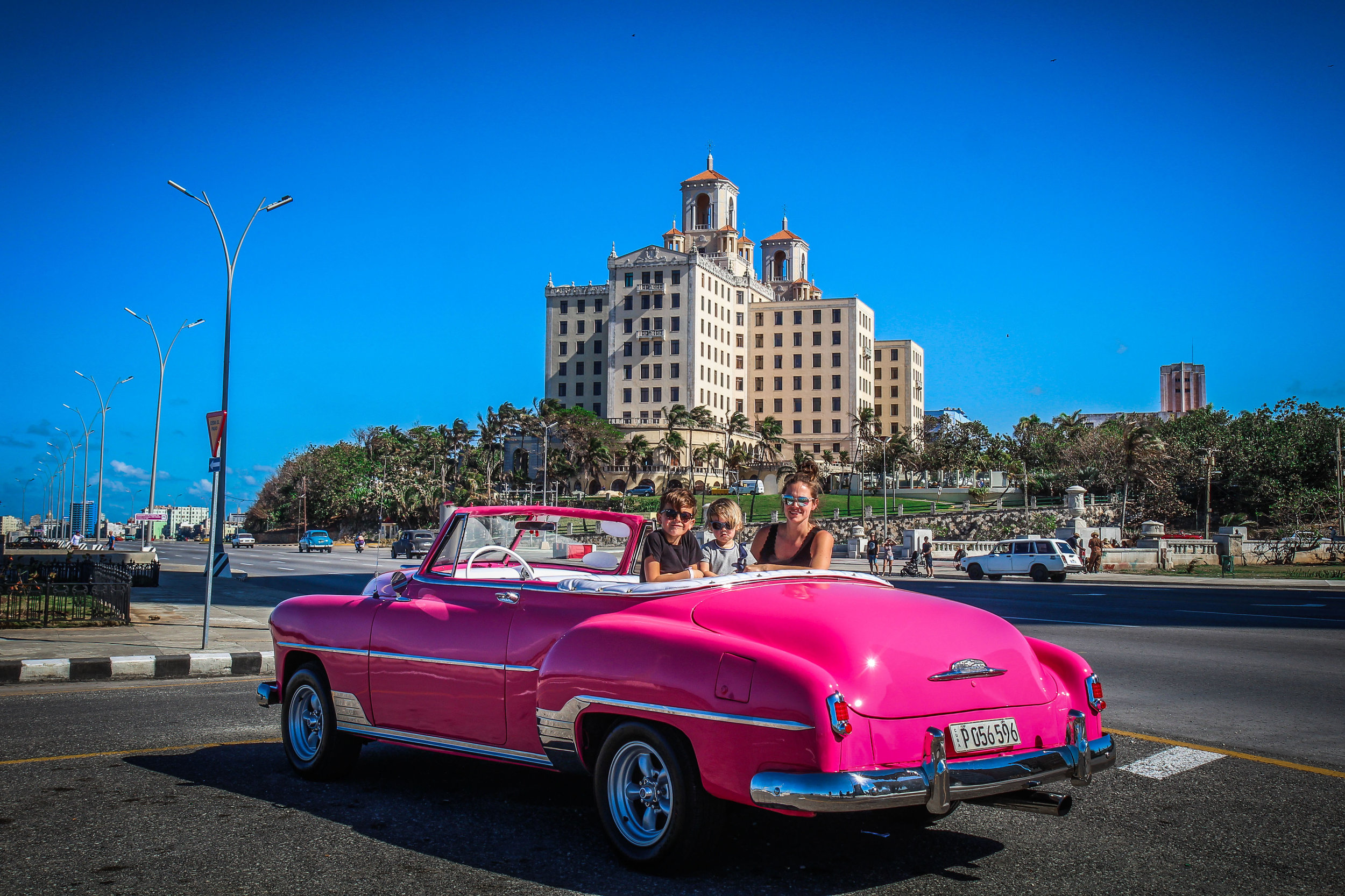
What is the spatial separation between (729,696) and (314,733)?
3382 mm

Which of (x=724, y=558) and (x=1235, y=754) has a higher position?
(x=724, y=558)

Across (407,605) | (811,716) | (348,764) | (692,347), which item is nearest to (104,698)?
(348,764)

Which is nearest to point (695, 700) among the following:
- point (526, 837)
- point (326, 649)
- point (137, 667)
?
point (526, 837)

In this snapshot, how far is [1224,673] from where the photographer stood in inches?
440

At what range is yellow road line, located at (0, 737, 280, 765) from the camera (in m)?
6.49

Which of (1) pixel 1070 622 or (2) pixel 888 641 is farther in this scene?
(1) pixel 1070 622

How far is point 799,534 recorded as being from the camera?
20.2 ft

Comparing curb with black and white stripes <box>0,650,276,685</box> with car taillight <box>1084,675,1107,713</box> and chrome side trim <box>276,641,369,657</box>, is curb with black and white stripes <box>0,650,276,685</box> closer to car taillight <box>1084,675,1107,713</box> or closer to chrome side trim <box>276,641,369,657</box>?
chrome side trim <box>276,641,369,657</box>

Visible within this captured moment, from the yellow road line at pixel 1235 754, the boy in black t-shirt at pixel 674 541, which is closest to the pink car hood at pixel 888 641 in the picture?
the boy in black t-shirt at pixel 674 541

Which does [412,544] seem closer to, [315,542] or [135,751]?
[315,542]

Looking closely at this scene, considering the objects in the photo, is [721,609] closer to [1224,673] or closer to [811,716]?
[811,716]

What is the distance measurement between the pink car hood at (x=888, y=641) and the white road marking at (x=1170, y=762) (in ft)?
7.14

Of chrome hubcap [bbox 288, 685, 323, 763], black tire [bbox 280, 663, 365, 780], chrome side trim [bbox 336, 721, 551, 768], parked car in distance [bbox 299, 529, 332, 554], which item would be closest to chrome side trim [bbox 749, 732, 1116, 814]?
chrome side trim [bbox 336, 721, 551, 768]

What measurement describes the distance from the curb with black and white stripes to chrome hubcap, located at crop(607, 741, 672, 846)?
8.50 metres
